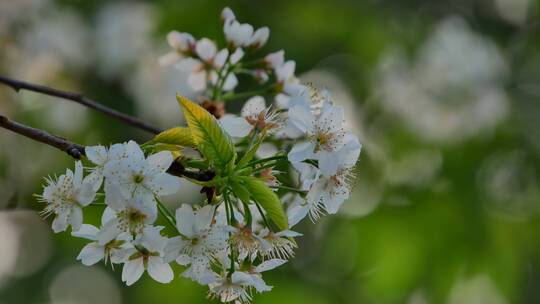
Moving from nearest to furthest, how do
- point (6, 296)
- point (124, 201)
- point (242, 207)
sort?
point (124, 201)
point (242, 207)
point (6, 296)

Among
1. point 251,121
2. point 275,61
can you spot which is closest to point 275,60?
point 275,61

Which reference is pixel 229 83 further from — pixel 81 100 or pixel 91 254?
pixel 91 254

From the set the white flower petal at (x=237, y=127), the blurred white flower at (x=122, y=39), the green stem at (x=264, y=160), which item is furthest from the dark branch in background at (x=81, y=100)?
the blurred white flower at (x=122, y=39)

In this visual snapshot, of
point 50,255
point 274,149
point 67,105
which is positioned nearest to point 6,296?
point 50,255

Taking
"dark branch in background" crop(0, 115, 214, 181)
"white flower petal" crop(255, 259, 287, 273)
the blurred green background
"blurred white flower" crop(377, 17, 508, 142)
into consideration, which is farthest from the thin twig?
"blurred white flower" crop(377, 17, 508, 142)

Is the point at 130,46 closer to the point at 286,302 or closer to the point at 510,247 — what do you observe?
the point at 286,302

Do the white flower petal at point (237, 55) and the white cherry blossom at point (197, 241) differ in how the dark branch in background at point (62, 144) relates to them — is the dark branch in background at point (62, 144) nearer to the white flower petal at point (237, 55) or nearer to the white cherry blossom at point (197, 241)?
the white cherry blossom at point (197, 241)

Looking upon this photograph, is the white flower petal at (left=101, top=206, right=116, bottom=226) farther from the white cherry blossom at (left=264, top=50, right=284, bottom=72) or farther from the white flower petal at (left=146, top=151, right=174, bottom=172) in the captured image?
the white cherry blossom at (left=264, top=50, right=284, bottom=72)
